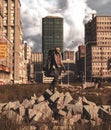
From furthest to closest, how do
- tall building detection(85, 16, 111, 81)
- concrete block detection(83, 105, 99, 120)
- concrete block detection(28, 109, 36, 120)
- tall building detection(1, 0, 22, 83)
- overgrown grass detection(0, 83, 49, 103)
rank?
tall building detection(85, 16, 111, 81) < tall building detection(1, 0, 22, 83) < overgrown grass detection(0, 83, 49, 103) < concrete block detection(83, 105, 99, 120) < concrete block detection(28, 109, 36, 120)

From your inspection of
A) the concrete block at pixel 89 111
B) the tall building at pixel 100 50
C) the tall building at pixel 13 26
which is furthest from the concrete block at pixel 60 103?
the tall building at pixel 100 50

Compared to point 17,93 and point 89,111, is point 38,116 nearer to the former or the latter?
point 89,111

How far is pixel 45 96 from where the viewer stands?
2008 centimetres

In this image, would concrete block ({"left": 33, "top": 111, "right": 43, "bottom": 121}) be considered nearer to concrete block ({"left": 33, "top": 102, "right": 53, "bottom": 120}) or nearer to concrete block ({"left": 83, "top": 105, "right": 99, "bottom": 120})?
concrete block ({"left": 33, "top": 102, "right": 53, "bottom": 120})

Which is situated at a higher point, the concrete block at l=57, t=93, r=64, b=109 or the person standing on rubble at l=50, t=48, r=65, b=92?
the person standing on rubble at l=50, t=48, r=65, b=92

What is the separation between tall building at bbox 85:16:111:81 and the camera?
166m

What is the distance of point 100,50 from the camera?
167375mm

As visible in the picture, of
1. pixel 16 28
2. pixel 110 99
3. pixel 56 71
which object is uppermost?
pixel 16 28

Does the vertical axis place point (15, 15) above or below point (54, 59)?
above

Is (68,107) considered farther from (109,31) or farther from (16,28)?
(109,31)

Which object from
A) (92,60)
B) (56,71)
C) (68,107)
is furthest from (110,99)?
(92,60)

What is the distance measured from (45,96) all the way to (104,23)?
156m

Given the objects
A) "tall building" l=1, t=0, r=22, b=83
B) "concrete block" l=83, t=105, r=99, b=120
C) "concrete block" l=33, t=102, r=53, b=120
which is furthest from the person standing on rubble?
"tall building" l=1, t=0, r=22, b=83

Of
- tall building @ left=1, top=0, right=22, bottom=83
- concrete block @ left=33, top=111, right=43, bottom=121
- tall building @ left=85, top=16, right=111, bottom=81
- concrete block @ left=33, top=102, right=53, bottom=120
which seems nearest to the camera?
concrete block @ left=33, top=111, right=43, bottom=121
